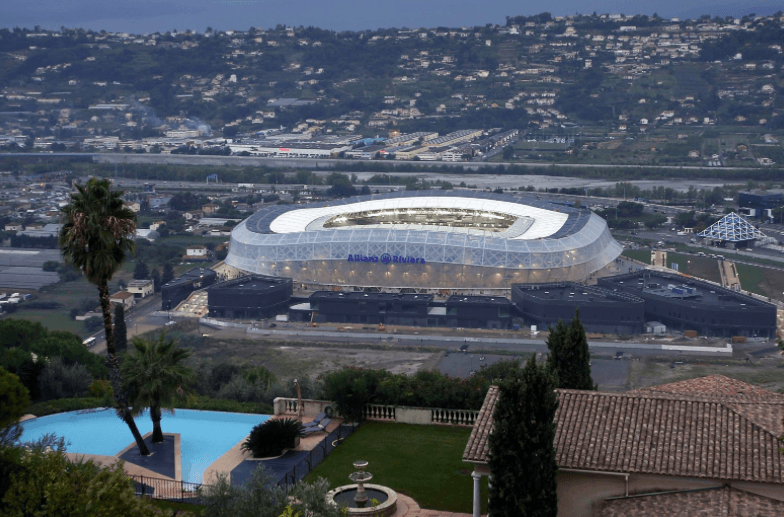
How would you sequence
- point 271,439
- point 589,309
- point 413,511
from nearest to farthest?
1. point 413,511
2. point 271,439
3. point 589,309

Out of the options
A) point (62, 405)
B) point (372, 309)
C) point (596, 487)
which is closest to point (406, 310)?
point (372, 309)

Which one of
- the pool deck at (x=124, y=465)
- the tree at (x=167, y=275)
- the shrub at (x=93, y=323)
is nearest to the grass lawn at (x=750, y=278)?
the tree at (x=167, y=275)

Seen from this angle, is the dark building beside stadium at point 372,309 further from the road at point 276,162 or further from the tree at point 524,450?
the road at point 276,162

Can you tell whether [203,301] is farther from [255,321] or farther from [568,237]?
[568,237]

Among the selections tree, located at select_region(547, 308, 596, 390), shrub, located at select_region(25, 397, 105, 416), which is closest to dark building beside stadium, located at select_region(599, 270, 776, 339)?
tree, located at select_region(547, 308, 596, 390)

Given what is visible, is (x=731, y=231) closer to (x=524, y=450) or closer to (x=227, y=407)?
(x=227, y=407)
